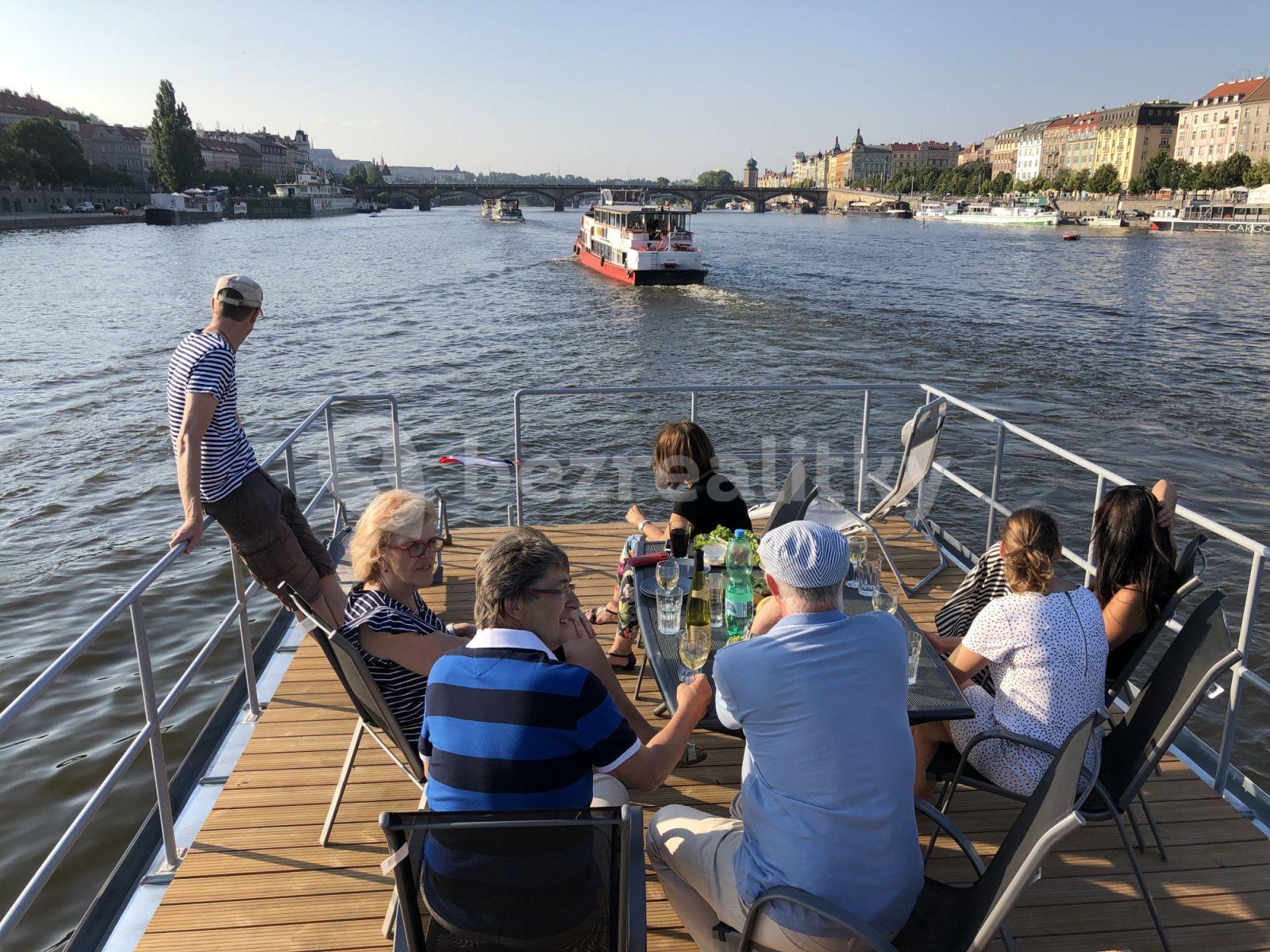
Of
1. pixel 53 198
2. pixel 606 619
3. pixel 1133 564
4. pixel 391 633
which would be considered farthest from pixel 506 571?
pixel 53 198

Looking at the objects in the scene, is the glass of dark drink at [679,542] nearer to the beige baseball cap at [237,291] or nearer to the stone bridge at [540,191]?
the beige baseball cap at [237,291]

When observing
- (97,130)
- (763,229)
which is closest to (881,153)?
(763,229)

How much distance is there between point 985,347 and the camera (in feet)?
79.7

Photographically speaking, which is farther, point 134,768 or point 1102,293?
point 1102,293

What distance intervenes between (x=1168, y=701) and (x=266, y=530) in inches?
135

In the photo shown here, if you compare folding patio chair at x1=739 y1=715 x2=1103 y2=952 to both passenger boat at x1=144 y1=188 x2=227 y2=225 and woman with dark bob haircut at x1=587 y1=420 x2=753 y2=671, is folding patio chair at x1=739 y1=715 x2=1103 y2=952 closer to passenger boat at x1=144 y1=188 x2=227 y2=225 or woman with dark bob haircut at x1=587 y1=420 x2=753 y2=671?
woman with dark bob haircut at x1=587 y1=420 x2=753 y2=671

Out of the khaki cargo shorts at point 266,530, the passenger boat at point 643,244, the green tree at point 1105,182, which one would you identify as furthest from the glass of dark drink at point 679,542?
the green tree at point 1105,182

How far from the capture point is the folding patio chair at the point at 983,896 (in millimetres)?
1783

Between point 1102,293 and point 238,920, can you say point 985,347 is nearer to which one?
point 1102,293

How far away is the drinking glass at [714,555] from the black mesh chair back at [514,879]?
180 centimetres

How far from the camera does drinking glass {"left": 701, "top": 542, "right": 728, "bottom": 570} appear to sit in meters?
3.55

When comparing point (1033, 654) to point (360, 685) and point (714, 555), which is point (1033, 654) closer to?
point (714, 555)

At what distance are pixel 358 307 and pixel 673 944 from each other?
98.5ft

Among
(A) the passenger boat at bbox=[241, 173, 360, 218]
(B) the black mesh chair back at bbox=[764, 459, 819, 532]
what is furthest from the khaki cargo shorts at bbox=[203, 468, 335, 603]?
(A) the passenger boat at bbox=[241, 173, 360, 218]
